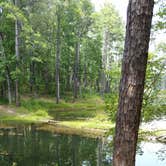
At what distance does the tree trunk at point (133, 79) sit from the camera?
3723mm

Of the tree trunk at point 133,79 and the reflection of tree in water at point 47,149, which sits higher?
the tree trunk at point 133,79

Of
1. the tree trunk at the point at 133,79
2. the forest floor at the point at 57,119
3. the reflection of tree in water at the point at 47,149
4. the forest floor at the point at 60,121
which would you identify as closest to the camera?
the tree trunk at the point at 133,79

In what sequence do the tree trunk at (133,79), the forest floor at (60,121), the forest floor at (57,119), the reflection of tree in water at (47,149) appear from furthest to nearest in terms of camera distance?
the forest floor at (57,119) → the forest floor at (60,121) → the reflection of tree in water at (47,149) → the tree trunk at (133,79)

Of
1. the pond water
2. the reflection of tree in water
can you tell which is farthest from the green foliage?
the reflection of tree in water

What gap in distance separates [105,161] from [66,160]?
1587mm

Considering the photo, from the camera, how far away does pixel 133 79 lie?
3748 millimetres

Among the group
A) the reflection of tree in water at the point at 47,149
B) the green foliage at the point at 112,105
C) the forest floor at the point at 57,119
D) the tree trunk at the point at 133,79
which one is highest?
the tree trunk at the point at 133,79

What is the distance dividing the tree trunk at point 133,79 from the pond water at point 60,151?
723 centimetres

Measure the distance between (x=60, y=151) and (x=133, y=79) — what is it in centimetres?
1126

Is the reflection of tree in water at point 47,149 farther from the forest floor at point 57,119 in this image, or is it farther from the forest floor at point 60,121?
the forest floor at point 57,119

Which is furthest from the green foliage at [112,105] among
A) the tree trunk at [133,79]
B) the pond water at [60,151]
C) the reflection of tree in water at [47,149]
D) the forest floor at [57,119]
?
the tree trunk at [133,79]

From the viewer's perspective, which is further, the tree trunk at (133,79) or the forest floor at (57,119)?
the forest floor at (57,119)

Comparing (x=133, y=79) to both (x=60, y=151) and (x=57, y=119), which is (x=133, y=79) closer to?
(x=60, y=151)

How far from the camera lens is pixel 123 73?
3826 mm
